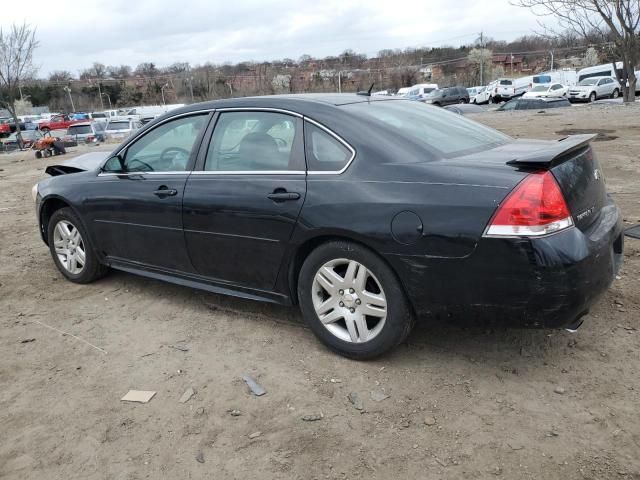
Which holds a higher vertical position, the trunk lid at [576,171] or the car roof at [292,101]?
the car roof at [292,101]

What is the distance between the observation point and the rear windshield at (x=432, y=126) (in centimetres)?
338

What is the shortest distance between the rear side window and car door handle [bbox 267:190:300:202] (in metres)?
0.19

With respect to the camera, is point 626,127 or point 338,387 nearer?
point 338,387

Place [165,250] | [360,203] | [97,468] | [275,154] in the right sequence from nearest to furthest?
[97,468]
[360,203]
[275,154]
[165,250]

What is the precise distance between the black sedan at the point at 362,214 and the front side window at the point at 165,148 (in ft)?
0.04

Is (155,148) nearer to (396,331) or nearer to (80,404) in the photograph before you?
(80,404)

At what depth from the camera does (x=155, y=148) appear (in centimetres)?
430

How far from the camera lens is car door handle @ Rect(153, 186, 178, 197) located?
3955 mm

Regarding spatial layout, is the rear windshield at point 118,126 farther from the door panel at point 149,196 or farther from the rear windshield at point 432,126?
the rear windshield at point 432,126

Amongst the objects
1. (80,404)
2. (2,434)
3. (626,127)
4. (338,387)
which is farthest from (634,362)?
(626,127)

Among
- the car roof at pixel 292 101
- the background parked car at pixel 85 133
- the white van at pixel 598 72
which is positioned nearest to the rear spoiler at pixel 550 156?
the car roof at pixel 292 101

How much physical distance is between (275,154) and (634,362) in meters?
2.40

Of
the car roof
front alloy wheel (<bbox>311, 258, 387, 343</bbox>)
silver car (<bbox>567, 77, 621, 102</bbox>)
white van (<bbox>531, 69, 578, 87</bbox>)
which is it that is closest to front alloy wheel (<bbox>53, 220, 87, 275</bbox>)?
the car roof

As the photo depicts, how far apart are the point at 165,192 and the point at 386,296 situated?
6.00 ft
